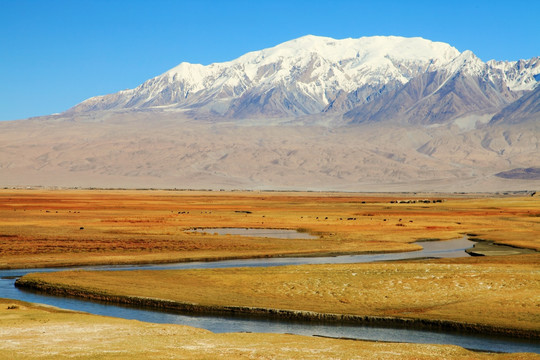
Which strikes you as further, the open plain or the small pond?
the small pond

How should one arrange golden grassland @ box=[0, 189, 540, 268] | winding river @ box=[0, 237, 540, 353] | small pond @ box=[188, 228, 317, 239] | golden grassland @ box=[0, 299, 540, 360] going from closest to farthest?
1. golden grassland @ box=[0, 299, 540, 360]
2. winding river @ box=[0, 237, 540, 353]
3. golden grassland @ box=[0, 189, 540, 268]
4. small pond @ box=[188, 228, 317, 239]

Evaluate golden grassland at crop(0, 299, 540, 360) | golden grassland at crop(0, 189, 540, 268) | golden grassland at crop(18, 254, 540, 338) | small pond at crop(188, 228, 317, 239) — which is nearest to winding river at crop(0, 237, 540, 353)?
golden grassland at crop(18, 254, 540, 338)

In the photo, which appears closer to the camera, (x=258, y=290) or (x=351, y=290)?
(x=351, y=290)

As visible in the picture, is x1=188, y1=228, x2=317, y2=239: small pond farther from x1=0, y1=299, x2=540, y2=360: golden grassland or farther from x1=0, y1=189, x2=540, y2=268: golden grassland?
x1=0, y1=299, x2=540, y2=360: golden grassland

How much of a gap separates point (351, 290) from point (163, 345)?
13206 mm

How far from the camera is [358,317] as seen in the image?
94.8 feet

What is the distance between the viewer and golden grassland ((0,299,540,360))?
71.7 feet

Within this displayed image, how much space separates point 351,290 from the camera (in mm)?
34219

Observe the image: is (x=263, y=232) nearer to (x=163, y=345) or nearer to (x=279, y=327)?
(x=279, y=327)

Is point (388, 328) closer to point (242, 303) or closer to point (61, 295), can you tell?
point (242, 303)

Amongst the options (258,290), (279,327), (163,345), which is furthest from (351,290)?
(163,345)

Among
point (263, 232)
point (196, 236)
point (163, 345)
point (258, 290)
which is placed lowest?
point (258, 290)

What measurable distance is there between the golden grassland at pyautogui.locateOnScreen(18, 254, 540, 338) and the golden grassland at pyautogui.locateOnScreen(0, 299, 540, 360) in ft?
14.6

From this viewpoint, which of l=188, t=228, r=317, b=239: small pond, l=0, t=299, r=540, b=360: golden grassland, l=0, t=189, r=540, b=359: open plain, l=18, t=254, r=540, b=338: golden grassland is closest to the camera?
l=0, t=299, r=540, b=360: golden grassland
